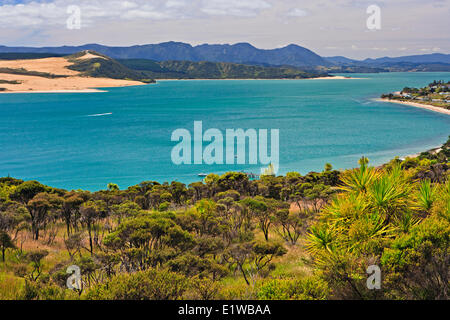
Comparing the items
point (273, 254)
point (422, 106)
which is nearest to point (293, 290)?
point (273, 254)

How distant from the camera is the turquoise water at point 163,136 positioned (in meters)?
62.3

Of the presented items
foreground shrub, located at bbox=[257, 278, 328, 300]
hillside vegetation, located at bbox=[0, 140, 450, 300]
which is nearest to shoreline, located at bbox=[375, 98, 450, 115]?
hillside vegetation, located at bbox=[0, 140, 450, 300]

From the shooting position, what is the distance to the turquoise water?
62312 millimetres

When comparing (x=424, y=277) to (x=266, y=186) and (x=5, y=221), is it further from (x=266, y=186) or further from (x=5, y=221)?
(x=266, y=186)

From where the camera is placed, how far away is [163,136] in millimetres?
94438

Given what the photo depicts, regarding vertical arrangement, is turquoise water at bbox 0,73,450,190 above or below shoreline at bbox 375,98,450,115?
below

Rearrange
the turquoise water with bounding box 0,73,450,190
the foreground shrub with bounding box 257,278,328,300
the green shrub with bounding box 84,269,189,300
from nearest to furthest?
the foreground shrub with bounding box 257,278,328,300
the green shrub with bounding box 84,269,189,300
the turquoise water with bounding box 0,73,450,190

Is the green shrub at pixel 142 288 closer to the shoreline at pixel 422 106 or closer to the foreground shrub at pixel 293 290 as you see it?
the foreground shrub at pixel 293 290

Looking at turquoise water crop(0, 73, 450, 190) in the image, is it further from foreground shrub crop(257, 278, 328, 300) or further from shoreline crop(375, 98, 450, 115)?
foreground shrub crop(257, 278, 328, 300)

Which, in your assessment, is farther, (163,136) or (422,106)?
(422,106)

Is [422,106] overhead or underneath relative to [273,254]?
overhead

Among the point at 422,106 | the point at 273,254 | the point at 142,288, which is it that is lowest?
the point at 273,254

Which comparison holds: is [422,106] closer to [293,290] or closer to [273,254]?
[273,254]

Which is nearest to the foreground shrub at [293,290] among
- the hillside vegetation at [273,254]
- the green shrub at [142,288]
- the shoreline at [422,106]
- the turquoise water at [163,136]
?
the hillside vegetation at [273,254]
